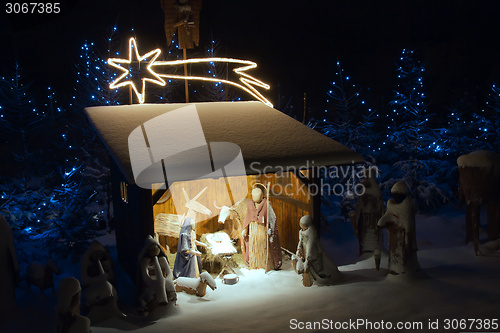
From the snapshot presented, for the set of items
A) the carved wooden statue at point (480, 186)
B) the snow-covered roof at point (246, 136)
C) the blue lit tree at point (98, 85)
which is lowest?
the carved wooden statue at point (480, 186)

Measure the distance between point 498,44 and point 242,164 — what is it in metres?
19.6

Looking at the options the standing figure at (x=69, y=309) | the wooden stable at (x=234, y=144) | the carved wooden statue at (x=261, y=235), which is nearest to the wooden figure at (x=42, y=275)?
the wooden stable at (x=234, y=144)

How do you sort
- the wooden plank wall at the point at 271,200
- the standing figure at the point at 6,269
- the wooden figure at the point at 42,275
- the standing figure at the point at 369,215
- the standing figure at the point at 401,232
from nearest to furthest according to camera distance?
the standing figure at the point at 6,269
the standing figure at the point at 401,232
the wooden figure at the point at 42,275
the standing figure at the point at 369,215
the wooden plank wall at the point at 271,200

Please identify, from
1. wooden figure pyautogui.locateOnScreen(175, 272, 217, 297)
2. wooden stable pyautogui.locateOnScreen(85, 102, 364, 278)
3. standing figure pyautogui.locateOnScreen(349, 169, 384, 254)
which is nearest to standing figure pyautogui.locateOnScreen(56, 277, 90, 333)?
wooden stable pyautogui.locateOnScreen(85, 102, 364, 278)

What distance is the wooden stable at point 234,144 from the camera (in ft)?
23.1

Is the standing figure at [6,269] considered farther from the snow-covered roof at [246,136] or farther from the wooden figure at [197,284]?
the wooden figure at [197,284]

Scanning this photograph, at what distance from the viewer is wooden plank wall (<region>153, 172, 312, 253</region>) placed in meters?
9.54

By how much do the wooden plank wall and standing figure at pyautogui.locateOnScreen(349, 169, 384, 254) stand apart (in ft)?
3.88

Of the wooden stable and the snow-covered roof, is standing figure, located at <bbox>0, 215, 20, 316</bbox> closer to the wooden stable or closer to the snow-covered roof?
the wooden stable

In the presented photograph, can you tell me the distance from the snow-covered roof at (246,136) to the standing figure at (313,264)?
125 cm

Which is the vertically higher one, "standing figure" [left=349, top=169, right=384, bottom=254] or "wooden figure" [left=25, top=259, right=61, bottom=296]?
"standing figure" [left=349, top=169, right=384, bottom=254]

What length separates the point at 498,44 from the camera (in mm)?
20406

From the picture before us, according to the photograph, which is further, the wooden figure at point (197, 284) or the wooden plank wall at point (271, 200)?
the wooden plank wall at point (271, 200)

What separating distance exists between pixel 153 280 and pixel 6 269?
266cm
